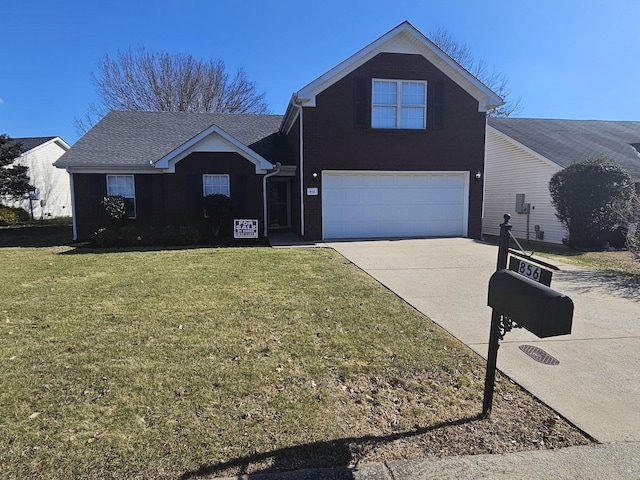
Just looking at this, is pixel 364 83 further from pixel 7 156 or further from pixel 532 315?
pixel 7 156

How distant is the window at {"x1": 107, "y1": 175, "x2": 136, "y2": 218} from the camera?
14.9 meters

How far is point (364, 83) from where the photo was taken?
45.0 ft

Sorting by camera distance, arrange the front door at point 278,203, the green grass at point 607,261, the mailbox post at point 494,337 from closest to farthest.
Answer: the mailbox post at point 494,337 → the green grass at point 607,261 → the front door at point 278,203

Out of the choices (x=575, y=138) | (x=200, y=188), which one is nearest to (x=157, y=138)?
(x=200, y=188)

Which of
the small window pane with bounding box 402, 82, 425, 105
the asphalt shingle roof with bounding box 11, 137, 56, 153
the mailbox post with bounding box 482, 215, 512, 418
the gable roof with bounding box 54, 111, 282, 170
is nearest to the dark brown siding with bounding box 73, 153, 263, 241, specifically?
the gable roof with bounding box 54, 111, 282, 170

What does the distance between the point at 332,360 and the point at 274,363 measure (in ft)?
1.87

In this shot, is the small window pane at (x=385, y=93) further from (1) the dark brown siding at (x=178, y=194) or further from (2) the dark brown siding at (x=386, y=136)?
(1) the dark brown siding at (x=178, y=194)

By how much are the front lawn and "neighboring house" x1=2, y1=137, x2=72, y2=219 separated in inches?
1050

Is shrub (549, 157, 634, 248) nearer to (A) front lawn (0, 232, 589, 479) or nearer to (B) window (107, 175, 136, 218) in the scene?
(A) front lawn (0, 232, 589, 479)

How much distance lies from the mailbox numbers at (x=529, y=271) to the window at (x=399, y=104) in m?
11.7

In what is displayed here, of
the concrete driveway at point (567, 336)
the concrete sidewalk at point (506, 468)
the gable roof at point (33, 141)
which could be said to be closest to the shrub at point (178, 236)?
the concrete driveway at point (567, 336)

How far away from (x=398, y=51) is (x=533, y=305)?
42.7ft

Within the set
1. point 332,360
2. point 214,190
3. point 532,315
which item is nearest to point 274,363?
point 332,360

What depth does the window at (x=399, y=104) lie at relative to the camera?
13.9 m
